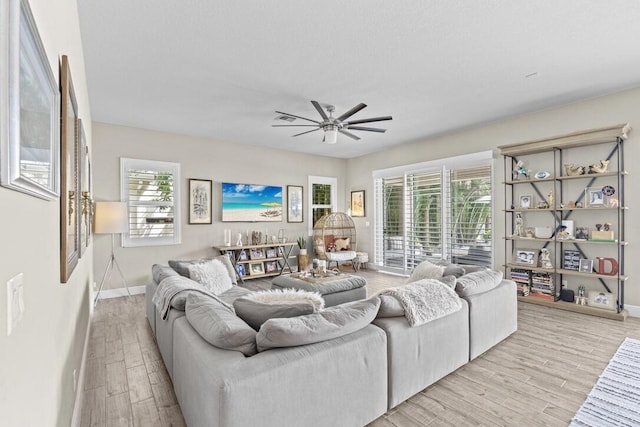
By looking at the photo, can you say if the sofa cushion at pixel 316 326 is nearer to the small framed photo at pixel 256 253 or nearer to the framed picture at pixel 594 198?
the framed picture at pixel 594 198

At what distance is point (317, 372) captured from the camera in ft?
5.72

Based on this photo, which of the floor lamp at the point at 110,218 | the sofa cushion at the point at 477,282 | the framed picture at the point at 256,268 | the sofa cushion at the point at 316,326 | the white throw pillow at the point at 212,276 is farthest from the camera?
the framed picture at the point at 256,268

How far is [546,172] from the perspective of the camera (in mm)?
4719

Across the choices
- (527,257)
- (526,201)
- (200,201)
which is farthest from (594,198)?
(200,201)

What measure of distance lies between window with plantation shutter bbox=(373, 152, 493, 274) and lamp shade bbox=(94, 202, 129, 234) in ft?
16.4

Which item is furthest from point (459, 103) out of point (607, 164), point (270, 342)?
point (270, 342)

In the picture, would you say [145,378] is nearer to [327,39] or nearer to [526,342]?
[327,39]

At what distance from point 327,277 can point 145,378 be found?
2429 millimetres

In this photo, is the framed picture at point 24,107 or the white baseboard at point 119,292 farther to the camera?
the white baseboard at point 119,292

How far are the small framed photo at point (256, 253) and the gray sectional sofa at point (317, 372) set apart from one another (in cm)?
369

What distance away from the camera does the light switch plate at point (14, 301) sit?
0.75 metres

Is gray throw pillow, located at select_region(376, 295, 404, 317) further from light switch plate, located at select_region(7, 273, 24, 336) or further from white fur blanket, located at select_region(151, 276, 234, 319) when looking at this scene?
light switch plate, located at select_region(7, 273, 24, 336)

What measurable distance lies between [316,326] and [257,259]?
4.75 metres

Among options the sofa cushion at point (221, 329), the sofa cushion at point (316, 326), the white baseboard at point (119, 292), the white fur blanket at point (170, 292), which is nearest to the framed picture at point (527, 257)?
the sofa cushion at point (316, 326)
